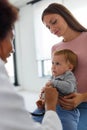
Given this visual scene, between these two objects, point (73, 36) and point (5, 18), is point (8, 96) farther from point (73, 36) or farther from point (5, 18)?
point (73, 36)

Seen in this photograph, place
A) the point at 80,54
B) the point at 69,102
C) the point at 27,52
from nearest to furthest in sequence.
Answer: the point at 69,102, the point at 80,54, the point at 27,52

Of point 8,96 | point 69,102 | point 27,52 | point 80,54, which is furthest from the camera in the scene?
point 27,52

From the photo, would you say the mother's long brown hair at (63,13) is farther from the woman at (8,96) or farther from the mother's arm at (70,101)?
the woman at (8,96)

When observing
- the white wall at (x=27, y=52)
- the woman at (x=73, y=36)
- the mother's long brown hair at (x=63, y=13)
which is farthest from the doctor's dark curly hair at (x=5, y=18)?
the white wall at (x=27, y=52)

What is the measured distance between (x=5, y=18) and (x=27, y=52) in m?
3.24

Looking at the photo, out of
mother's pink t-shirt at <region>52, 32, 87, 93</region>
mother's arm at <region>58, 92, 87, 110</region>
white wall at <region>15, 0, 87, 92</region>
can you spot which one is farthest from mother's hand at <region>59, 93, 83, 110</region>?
white wall at <region>15, 0, 87, 92</region>

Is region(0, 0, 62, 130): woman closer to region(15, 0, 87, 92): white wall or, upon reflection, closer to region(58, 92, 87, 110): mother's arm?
region(58, 92, 87, 110): mother's arm

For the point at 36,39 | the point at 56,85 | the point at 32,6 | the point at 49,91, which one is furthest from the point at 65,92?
the point at 32,6

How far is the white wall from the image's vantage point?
3.74 metres

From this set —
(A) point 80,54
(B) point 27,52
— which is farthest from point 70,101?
(B) point 27,52

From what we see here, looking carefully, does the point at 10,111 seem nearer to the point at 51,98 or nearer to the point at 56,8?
the point at 51,98

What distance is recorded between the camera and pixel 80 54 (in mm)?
1414

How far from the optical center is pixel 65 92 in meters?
1.22

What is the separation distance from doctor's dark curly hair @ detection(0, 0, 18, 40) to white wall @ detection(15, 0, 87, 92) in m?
2.96
